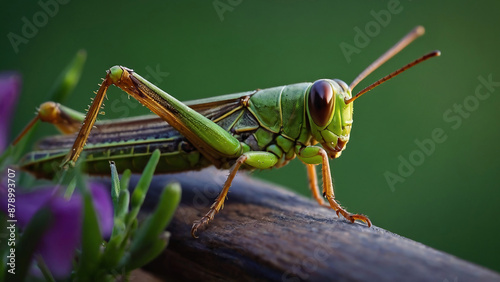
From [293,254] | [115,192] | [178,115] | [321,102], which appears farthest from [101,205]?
[321,102]

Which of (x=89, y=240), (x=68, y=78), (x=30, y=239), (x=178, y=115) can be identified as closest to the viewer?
(x=30, y=239)

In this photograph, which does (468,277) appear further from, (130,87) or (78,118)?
(78,118)

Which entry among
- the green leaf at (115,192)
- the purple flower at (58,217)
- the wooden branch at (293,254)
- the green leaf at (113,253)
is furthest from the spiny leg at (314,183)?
the purple flower at (58,217)

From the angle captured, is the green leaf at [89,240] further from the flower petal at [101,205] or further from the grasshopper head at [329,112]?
the grasshopper head at [329,112]

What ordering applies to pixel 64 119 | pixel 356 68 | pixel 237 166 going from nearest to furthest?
pixel 237 166 → pixel 64 119 → pixel 356 68

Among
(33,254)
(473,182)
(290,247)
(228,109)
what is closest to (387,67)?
(473,182)

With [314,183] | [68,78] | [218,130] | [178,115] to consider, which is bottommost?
[314,183]

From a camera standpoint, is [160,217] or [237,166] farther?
[237,166]

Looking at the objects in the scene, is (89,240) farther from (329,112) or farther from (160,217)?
(329,112)
